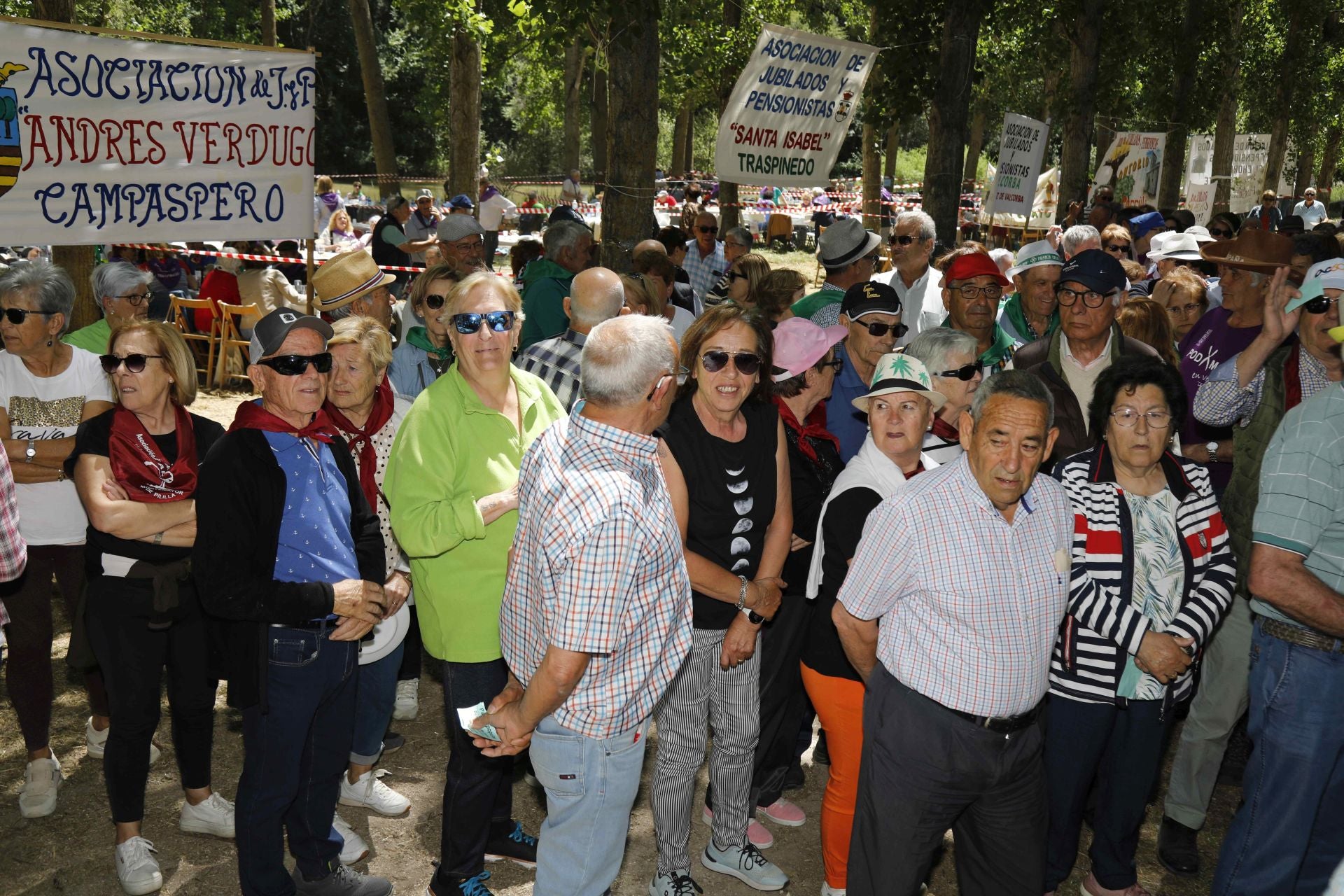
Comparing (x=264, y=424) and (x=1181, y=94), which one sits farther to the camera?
(x=1181, y=94)

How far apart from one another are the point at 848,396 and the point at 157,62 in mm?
4019

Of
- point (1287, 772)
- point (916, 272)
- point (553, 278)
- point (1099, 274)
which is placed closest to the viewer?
point (1287, 772)

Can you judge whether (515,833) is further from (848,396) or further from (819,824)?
(848,396)

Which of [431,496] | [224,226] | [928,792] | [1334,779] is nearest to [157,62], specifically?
[224,226]

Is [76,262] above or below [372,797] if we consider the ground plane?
above

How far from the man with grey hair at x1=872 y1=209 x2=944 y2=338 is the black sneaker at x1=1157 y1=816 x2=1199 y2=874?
3655mm

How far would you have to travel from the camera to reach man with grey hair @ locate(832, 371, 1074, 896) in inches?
122

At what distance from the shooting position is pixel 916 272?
25.0ft

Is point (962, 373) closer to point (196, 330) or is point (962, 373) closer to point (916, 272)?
point (916, 272)

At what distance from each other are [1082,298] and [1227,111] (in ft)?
93.8

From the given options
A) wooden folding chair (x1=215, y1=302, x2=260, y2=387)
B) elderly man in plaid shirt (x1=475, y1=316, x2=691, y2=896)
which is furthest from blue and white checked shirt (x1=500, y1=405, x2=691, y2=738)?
wooden folding chair (x1=215, y1=302, x2=260, y2=387)

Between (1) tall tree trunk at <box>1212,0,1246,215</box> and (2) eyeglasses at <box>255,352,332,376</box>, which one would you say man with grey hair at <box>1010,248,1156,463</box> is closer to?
(2) eyeglasses at <box>255,352,332,376</box>

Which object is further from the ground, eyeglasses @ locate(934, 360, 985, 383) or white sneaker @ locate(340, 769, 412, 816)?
eyeglasses @ locate(934, 360, 985, 383)

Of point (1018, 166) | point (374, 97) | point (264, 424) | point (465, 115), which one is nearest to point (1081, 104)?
point (1018, 166)
